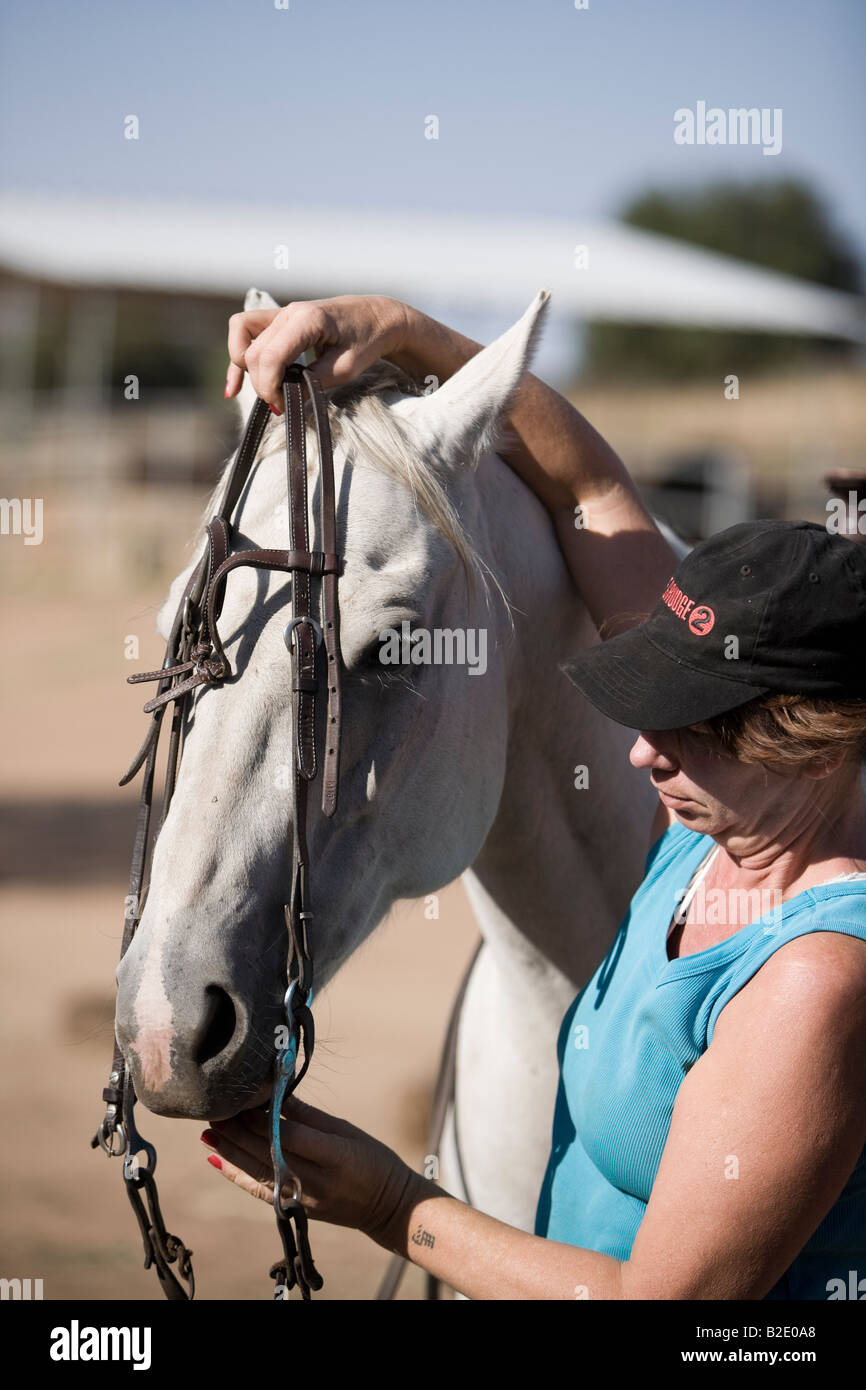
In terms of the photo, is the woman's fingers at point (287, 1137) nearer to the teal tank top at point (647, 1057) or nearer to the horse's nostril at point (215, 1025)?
the horse's nostril at point (215, 1025)

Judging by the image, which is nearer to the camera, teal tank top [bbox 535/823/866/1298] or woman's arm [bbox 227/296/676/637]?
teal tank top [bbox 535/823/866/1298]

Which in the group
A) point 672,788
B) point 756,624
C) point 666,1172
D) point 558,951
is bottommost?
point 666,1172

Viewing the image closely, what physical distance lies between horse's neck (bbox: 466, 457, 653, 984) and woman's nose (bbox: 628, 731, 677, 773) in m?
0.51

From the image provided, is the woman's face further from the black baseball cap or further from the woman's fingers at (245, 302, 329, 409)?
the woman's fingers at (245, 302, 329, 409)

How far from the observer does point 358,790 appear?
1746mm

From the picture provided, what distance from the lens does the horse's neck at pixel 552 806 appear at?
215 cm

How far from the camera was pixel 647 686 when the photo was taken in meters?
1.58

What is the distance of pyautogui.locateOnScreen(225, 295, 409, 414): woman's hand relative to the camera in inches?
70.6

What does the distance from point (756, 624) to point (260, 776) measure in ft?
2.37
